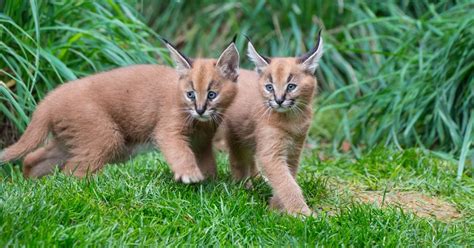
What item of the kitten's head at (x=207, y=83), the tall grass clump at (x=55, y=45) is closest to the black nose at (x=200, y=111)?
the kitten's head at (x=207, y=83)

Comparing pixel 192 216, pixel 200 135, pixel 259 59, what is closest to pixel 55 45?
pixel 200 135

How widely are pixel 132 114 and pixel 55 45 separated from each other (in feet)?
5.61

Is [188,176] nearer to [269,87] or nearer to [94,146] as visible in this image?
[269,87]

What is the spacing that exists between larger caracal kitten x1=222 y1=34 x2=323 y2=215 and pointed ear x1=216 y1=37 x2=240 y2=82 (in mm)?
138

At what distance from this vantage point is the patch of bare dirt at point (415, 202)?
20.8ft

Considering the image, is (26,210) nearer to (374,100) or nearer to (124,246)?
(124,246)

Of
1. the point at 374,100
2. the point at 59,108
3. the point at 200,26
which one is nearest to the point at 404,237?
the point at 59,108

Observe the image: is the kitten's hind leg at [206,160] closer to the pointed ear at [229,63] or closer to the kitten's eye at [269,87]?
the pointed ear at [229,63]

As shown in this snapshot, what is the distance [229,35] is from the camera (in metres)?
11.7

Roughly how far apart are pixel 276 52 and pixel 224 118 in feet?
15.3

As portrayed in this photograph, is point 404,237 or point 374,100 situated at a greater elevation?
point 404,237

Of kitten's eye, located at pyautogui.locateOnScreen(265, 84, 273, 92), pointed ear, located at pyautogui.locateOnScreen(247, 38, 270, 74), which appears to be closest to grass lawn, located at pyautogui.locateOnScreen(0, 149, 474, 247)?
kitten's eye, located at pyautogui.locateOnScreen(265, 84, 273, 92)

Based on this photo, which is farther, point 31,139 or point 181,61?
point 31,139

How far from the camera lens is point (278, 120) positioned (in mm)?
6406
